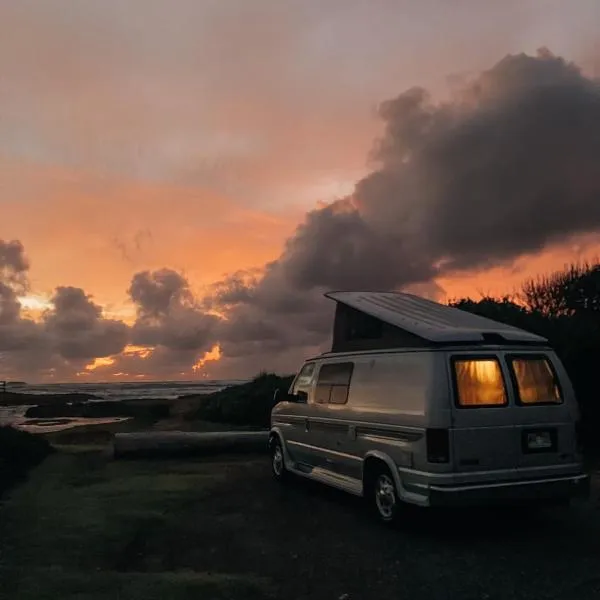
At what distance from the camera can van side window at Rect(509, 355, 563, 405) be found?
807 cm

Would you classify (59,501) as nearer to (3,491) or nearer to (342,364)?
(3,491)

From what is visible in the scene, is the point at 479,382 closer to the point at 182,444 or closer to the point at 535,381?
the point at 535,381

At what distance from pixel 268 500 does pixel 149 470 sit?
4145 millimetres

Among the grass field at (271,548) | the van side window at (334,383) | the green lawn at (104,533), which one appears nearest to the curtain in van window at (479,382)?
the grass field at (271,548)

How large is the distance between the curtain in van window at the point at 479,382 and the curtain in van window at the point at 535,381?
0.81 feet

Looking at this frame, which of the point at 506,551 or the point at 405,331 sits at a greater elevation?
the point at 405,331

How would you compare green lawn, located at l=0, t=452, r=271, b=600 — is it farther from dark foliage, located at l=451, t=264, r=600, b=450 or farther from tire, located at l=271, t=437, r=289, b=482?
dark foliage, located at l=451, t=264, r=600, b=450

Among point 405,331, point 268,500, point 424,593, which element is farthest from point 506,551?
point 268,500

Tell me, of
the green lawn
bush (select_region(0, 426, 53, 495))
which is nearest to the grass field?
the green lawn

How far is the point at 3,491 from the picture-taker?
1180 cm

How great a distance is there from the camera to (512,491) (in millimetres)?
7730

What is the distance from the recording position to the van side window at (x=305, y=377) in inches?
437

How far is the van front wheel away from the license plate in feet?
5.50

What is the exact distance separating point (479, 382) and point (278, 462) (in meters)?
5.22
